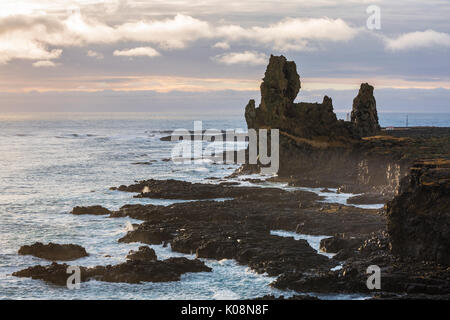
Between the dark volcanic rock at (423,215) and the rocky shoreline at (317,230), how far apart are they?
53mm

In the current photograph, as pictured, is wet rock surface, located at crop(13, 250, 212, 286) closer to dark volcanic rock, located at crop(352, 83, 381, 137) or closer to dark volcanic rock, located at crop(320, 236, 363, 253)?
dark volcanic rock, located at crop(320, 236, 363, 253)

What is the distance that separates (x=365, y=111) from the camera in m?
84.2

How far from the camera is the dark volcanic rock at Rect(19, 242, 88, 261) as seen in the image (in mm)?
33156

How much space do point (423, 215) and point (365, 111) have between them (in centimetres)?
5748

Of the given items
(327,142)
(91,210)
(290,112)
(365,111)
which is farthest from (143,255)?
(365,111)

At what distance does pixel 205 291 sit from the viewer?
2730 cm

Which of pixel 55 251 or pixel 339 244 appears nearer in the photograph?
pixel 339 244

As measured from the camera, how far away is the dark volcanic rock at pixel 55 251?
33156 millimetres

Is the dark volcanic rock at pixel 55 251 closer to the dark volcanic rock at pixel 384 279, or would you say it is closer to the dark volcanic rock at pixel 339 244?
the dark volcanic rock at pixel 384 279

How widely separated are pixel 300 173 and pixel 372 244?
39629 mm

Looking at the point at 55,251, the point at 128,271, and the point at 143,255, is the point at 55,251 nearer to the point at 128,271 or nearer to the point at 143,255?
the point at 143,255

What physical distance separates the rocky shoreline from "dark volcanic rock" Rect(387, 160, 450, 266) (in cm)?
5

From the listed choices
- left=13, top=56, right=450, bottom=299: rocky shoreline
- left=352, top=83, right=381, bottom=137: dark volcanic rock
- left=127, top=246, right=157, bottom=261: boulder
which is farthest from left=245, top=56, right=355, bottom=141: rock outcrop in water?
left=127, top=246, right=157, bottom=261: boulder
